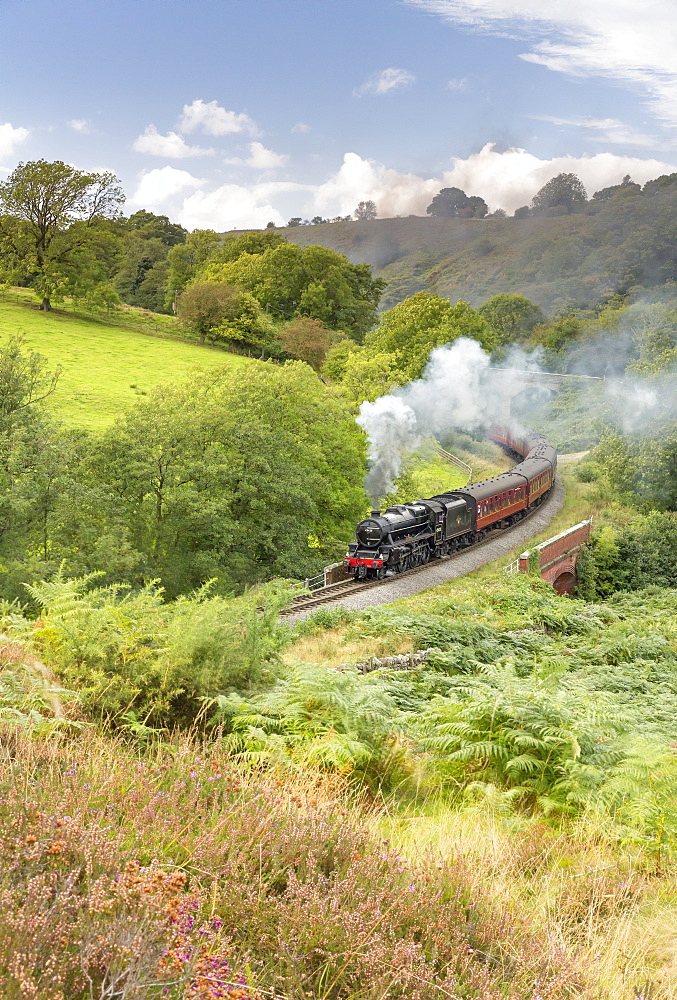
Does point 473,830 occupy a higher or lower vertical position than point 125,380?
lower

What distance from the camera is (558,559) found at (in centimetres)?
2909

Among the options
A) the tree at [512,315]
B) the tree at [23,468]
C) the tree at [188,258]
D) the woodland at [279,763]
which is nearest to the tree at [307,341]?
the tree at [188,258]

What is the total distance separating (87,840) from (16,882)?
300 millimetres

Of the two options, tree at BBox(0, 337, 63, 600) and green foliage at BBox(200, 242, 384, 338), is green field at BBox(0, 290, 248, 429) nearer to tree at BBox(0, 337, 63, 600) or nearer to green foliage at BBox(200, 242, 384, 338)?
green foliage at BBox(200, 242, 384, 338)

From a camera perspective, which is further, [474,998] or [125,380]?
[125,380]

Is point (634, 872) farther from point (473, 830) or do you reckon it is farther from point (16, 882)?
point (16, 882)

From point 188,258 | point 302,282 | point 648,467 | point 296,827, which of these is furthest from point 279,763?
point 188,258

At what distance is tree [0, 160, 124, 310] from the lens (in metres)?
55.8

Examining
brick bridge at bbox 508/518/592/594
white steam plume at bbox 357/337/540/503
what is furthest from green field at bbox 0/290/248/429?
brick bridge at bbox 508/518/592/594

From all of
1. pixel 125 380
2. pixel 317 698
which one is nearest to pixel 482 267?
pixel 125 380

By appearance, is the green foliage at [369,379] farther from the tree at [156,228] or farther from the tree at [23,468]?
the tree at [156,228]

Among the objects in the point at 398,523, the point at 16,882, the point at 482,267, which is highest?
the point at 482,267

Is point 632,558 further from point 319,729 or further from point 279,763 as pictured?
point 279,763

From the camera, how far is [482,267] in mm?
149000
